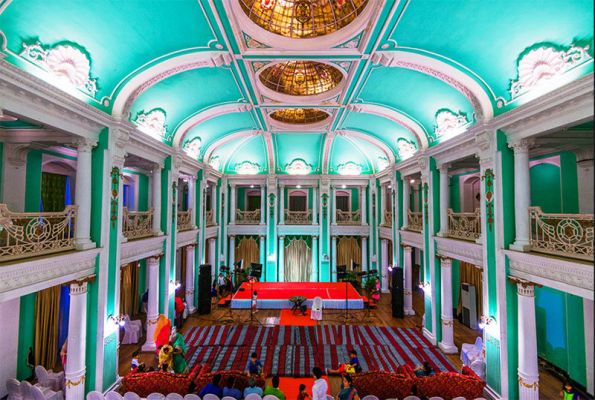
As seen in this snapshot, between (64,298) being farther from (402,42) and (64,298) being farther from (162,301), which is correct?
(402,42)

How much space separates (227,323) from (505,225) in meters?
10.2

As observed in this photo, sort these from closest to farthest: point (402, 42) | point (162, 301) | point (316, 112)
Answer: point (402, 42), point (162, 301), point (316, 112)

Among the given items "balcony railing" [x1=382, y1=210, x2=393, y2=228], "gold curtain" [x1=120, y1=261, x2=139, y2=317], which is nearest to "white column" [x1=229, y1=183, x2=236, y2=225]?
"gold curtain" [x1=120, y1=261, x2=139, y2=317]

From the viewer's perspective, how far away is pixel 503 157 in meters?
6.68

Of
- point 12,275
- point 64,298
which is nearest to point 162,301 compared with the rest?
point 64,298

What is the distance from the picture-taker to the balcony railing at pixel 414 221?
1143 cm

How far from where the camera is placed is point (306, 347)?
947cm

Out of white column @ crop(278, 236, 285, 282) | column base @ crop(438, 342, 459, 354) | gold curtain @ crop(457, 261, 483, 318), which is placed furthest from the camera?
white column @ crop(278, 236, 285, 282)

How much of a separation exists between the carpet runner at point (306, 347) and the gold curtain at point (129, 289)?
3.18m

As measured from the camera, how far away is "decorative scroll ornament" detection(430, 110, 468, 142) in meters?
8.27

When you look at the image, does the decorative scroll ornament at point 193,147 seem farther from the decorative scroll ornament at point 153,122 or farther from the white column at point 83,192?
the white column at point 83,192

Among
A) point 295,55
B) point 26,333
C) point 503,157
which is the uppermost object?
point 295,55

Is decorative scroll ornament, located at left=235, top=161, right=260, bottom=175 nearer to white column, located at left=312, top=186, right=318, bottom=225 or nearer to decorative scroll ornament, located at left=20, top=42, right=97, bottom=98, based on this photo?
white column, located at left=312, top=186, right=318, bottom=225

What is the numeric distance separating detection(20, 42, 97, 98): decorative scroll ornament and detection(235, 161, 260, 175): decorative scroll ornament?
10455 mm
